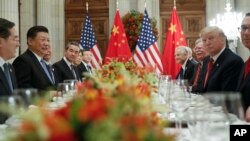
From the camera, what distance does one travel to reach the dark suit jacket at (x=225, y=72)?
5.51 metres

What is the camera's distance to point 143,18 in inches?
471

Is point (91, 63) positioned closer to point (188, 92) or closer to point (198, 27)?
point (198, 27)

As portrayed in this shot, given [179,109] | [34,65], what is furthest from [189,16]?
[179,109]

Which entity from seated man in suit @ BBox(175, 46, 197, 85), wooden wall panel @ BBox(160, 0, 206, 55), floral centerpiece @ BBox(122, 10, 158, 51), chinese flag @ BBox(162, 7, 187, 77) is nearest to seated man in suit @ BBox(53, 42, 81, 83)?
seated man in suit @ BBox(175, 46, 197, 85)

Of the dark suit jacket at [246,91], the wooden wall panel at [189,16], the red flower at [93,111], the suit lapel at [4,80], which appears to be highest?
the wooden wall panel at [189,16]

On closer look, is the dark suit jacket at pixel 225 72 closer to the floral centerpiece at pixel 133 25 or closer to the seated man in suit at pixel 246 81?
the seated man in suit at pixel 246 81

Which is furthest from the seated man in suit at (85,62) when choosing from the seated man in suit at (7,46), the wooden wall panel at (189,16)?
the seated man in suit at (7,46)

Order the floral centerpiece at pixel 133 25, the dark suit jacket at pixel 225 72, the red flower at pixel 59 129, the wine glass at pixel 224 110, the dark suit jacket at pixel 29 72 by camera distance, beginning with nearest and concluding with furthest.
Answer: the red flower at pixel 59 129, the wine glass at pixel 224 110, the dark suit jacket at pixel 225 72, the dark suit jacket at pixel 29 72, the floral centerpiece at pixel 133 25

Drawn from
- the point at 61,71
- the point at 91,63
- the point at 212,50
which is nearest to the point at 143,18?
the point at 91,63

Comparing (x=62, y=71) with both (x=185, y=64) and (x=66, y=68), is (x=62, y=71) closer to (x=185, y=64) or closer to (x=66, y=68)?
(x=66, y=68)

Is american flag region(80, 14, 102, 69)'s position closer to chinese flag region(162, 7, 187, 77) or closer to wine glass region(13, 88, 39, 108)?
chinese flag region(162, 7, 187, 77)

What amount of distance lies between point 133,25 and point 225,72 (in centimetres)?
718

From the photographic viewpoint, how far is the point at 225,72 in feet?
18.2

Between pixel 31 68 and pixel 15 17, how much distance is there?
4047 millimetres
